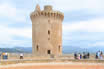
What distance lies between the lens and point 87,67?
18047mm

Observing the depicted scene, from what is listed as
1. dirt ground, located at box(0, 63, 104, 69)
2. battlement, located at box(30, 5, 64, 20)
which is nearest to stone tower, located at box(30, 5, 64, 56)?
battlement, located at box(30, 5, 64, 20)

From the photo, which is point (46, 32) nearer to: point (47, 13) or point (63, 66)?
point (47, 13)

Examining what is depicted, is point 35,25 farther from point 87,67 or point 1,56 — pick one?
point 87,67

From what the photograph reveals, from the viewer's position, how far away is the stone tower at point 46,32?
2786 centimetres

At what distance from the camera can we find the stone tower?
2786 cm

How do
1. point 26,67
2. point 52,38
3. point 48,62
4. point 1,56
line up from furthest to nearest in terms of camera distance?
point 52,38, point 1,56, point 48,62, point 26,67

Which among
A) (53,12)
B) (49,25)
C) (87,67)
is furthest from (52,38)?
(87,67)

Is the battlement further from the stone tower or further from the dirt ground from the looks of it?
the dirt ground

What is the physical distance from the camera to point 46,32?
27891mm

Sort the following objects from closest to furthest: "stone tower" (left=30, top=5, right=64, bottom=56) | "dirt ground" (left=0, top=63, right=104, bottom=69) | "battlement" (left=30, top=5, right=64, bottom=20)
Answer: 1. "dirt ground" (left=0, top=63, right=104, bottom=69)
2. "stone tower" (left=30, top=5, right=64, bottom=56)
3. "battlement" (left=30, top=5, right=64, bottom=20)

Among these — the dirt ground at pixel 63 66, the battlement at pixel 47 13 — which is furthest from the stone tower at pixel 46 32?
the dirt ground at pixel 63 66

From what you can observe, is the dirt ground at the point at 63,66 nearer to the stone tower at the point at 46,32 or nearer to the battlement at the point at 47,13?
the stone tower at the point at 46,32

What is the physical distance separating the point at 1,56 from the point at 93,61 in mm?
11499

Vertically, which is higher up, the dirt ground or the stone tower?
the stone tower
